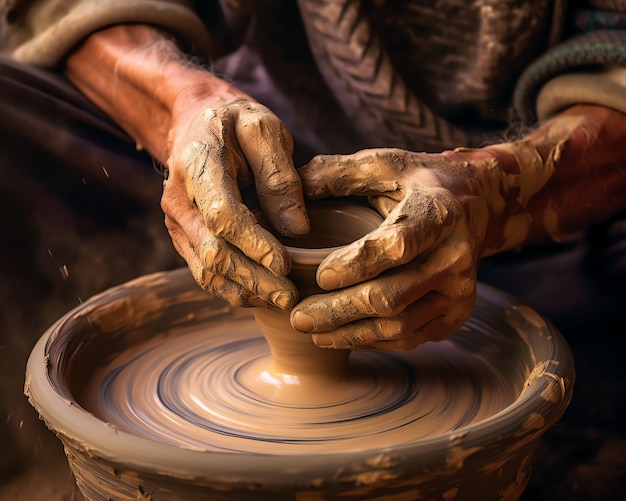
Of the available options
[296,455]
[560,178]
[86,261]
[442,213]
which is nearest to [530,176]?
[560,178]

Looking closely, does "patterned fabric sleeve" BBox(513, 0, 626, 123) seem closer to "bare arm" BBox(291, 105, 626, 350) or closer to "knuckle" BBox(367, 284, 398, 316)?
"bare arm" BBox(291, 105, 626, 350)

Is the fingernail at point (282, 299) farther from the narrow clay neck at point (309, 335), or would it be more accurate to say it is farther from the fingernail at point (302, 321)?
the narrow clay neck at point (309, 335)

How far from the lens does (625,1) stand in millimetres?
1562

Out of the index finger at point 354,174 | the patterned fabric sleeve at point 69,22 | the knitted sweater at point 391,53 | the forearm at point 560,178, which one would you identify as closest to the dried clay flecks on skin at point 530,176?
the forearm at point 560,178

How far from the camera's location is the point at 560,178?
1.52 metres

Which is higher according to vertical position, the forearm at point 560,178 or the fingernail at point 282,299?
the fingernail at point 282,299

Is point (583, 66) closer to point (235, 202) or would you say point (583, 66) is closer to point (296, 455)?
point (235, 202)

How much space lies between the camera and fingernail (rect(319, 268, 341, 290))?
1001 millimetres

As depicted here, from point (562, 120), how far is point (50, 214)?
1033 mm

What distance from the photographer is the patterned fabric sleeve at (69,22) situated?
173 centimetres

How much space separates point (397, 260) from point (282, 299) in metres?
0.15

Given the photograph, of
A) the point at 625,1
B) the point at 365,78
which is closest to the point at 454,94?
the point at 365,78

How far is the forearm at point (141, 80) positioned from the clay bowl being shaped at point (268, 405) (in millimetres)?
326

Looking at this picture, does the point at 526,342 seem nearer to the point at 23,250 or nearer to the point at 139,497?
the point at 139,497
